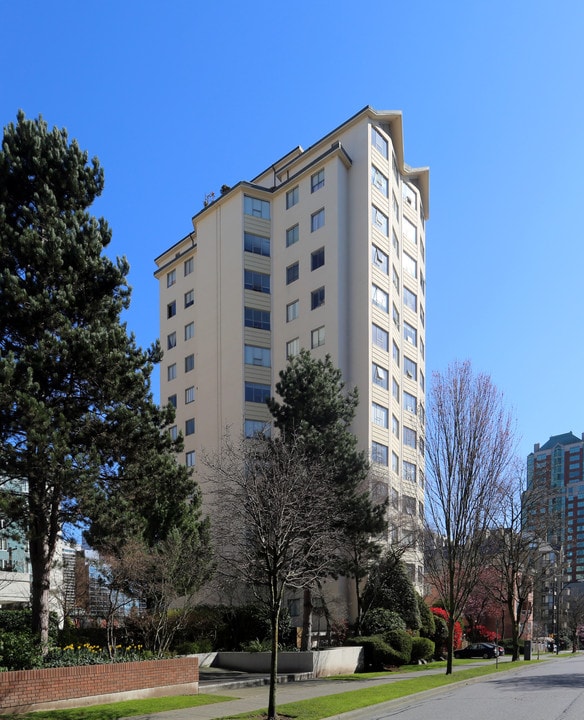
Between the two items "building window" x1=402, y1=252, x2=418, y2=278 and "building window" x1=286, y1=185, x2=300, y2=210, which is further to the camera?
"building window" x1=402, y1=252, x2=418, y2=278

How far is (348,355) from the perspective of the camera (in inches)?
1785

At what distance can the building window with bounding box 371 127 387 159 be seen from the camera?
4803 cm

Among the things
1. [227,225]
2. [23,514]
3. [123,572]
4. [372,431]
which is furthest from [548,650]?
[23,514]

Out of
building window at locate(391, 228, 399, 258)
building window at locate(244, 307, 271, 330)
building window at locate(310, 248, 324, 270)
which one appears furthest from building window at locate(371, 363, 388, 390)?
building window at locate(391, 228, 399, 258)

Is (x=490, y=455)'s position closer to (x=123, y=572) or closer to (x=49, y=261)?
(x=123, y=572)

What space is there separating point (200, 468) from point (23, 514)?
30742 millimetres

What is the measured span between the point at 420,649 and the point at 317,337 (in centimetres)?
1996

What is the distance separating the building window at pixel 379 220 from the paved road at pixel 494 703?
29513mm

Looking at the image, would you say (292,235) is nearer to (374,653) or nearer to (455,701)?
(374,653)

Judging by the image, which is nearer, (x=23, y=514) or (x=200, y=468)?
(x=23, y=514)

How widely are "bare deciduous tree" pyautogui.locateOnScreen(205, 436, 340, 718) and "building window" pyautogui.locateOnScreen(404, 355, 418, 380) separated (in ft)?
71.0

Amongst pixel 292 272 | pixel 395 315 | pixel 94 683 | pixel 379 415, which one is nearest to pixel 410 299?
pixel 395 315

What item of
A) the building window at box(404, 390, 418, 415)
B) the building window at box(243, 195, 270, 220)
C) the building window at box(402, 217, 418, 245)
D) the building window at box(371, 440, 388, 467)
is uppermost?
the building window at box(243, 195, 270, 220)

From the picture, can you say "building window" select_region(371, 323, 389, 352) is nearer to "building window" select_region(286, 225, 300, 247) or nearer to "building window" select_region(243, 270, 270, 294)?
"building window" select_region(286, 225, 300, 247)
